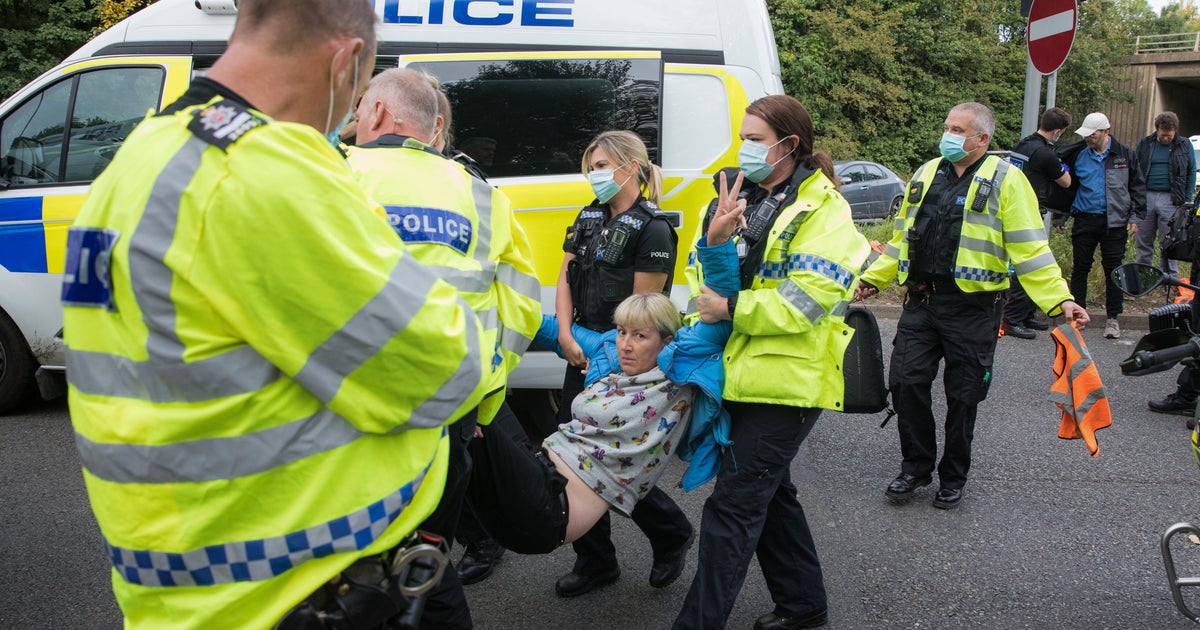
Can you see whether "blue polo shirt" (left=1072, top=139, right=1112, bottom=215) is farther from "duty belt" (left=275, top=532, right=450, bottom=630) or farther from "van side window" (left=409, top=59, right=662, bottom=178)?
"duty belt" (left=275, top=532, right=450, bottom=630)

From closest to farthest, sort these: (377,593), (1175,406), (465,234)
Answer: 1. (377,593)
2. (465,234)
3. (1175,406)

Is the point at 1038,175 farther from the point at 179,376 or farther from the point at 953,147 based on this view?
the point at 179,376

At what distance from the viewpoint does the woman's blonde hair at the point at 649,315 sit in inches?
119

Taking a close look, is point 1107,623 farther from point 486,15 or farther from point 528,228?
point 486,15

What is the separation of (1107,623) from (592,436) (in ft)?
6.85

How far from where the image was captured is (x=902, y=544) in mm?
3869

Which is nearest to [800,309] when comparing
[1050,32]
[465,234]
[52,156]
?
[465,234]

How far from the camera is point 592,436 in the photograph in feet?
9.18

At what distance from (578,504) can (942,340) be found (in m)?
2.41

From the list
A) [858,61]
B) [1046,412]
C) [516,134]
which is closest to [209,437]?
[516,134]

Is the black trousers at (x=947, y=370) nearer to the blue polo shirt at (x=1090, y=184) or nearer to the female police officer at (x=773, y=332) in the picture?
the female police officer at (x=773, y=332)

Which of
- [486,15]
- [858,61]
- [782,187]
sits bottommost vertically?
[782,187]

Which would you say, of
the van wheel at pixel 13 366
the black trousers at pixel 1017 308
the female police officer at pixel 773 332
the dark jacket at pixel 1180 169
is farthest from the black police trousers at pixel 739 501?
the dark jacket at pixel 1180 169

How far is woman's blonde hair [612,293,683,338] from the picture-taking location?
3.04 metres
